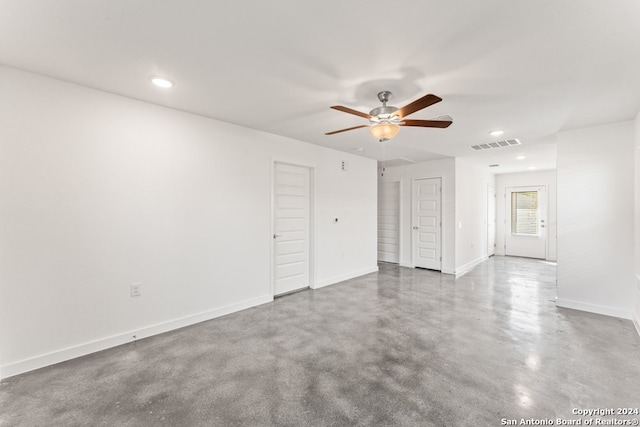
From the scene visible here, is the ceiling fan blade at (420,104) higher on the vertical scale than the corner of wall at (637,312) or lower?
higher

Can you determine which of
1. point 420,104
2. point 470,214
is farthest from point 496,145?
point 420,104

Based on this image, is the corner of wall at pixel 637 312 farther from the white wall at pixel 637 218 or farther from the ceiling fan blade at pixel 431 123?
the ceiling fan blade at pixel 431 123

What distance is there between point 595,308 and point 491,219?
4.82 m

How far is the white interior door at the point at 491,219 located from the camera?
7884mm

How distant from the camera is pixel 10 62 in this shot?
221 cm

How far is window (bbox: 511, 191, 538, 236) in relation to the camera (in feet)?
26.0

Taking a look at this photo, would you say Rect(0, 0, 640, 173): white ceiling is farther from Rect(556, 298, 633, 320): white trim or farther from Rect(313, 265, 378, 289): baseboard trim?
Rect(313, 265, 378, 289): baseboard trim

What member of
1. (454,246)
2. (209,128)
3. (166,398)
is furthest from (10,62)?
(454,246)

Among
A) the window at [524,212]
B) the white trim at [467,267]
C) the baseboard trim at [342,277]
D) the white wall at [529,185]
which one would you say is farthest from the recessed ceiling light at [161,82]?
the window at [524,212]

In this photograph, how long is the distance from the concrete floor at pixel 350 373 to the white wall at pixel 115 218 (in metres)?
0.31

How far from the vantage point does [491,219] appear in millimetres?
8195

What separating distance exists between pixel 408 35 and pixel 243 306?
Answer: 3.60 m

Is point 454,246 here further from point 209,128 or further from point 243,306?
point 209,128

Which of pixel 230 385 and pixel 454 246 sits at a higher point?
pixel 454 246
